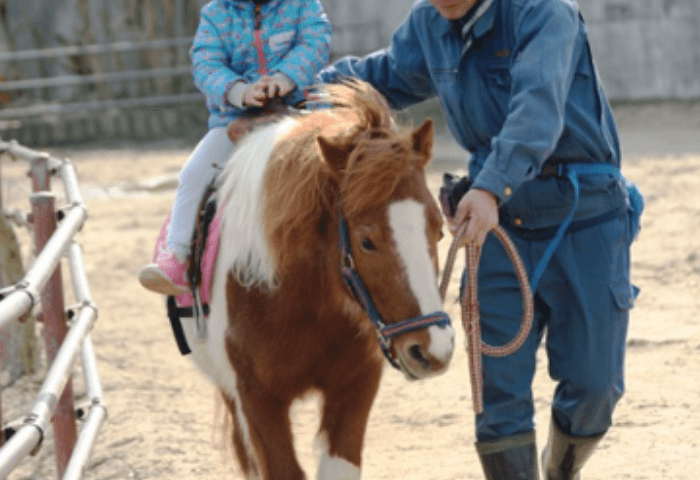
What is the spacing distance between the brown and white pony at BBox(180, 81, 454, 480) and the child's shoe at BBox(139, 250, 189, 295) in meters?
0.17

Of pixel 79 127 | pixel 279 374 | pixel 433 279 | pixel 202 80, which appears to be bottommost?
pixel 79 127

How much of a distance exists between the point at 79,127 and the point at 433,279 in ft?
45.7

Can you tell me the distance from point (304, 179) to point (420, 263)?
0.47 metres

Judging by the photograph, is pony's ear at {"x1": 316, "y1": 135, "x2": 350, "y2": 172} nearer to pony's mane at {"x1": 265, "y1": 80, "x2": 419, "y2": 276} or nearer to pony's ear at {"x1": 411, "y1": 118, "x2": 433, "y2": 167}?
pony's mane at {"x1": 265, "y1": 80, "x2": 419, "y2": 276}

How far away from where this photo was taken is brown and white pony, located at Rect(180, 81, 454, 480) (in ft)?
9.81

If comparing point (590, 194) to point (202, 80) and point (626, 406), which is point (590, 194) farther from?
point (626, 406)

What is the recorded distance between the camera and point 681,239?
7910 mm

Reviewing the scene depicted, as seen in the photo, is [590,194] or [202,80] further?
[202,80]

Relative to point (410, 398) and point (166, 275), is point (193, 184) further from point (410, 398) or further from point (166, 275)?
point (410, 398)

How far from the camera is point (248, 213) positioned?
345cm

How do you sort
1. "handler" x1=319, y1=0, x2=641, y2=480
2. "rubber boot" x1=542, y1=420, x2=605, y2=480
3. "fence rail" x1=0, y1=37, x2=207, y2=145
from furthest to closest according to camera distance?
"fence rail" x1=0, y1=37, x2=207, y2=145 < "rubber boot" x1=542, y1=420, x2=605, y2=480 < "handler" x1=319, y1=0, x2=641, y2=480

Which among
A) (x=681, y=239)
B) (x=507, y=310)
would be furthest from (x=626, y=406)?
(x=681, y=239)

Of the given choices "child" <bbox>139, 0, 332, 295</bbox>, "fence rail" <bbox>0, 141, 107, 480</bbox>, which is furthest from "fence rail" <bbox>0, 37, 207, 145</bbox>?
"child" <bbox>139, 0, 332, 295</bbox>

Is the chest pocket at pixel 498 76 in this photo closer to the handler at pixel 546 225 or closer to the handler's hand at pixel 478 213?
the handler at pixel 546 225
